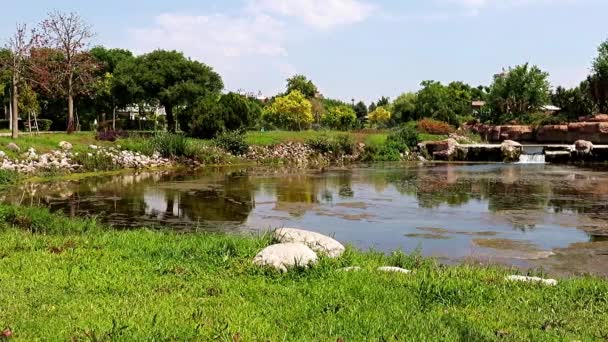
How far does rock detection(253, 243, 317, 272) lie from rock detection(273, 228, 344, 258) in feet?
2.60

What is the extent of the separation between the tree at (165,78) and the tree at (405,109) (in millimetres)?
34895

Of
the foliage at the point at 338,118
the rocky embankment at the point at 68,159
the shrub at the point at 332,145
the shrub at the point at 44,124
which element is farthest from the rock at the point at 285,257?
the foliage at the point at 338,118

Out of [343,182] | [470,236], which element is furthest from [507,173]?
[470,236]

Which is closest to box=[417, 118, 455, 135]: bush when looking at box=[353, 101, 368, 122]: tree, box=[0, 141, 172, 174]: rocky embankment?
box=[0, 141, 172, 174]: rocky embankment

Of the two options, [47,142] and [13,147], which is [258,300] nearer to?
[13,147]

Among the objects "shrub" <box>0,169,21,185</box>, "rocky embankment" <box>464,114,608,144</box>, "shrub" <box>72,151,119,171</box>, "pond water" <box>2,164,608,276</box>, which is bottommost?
"pond water" <box>2,164,608,276</box>

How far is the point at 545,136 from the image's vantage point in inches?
2002

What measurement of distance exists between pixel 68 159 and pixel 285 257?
76.7 ft

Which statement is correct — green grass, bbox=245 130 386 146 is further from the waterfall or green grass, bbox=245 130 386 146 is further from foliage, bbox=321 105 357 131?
foliage, bbox=321 105 357 131

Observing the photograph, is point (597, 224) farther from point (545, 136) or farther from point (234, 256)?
point (545, 136)

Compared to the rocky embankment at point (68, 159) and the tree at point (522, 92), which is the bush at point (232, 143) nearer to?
the rocky embankment at point (68, 159)

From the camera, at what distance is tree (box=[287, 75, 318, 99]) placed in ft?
261

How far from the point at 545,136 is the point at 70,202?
43.3m

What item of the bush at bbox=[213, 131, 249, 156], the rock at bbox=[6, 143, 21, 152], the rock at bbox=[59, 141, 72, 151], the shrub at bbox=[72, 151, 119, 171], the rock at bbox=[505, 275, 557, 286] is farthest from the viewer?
the bush at bbox=[213, 131, 249, 156]
